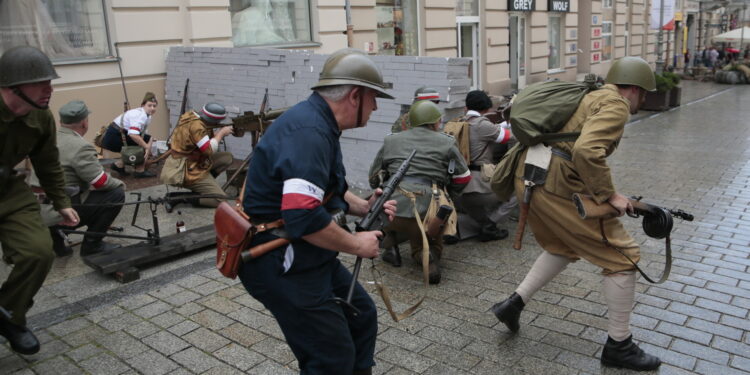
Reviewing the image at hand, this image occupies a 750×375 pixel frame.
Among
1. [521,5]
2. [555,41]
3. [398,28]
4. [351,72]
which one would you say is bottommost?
[351,72]

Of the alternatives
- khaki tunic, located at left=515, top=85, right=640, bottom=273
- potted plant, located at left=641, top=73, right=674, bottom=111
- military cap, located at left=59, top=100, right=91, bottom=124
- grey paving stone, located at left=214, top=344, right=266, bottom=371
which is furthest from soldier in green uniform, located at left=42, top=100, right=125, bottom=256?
potted plant, located at left=641, top=73, right=674, bottom=111

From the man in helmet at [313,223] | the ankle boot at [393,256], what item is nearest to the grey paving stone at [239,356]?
the man in helmet at [313,223]

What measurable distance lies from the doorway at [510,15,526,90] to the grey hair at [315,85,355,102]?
17.7 metres

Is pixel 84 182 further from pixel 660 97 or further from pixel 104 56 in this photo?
pixel 660 97

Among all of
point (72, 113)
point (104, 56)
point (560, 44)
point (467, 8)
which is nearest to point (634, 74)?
point (72, 113)

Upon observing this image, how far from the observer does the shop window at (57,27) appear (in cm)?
890

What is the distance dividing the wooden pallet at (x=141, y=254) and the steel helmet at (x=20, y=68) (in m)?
2.01

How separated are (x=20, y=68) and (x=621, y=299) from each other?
3701 millimetres

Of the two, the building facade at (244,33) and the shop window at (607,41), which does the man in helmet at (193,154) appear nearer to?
the building facade at (244,33)

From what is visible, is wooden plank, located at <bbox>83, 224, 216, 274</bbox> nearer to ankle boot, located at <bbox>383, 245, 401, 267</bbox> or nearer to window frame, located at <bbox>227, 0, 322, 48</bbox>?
ankle boot, located at <bbox>383, 245, 401, 267</bbox>

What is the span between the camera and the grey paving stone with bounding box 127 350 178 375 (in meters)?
3.74

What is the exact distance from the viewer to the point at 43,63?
3639 millimetres

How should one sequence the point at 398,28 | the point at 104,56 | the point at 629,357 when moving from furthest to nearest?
1. the point at 398,28
2. the point at 104,56
3. the point at 629,357

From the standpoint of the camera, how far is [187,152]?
7.25 metres
